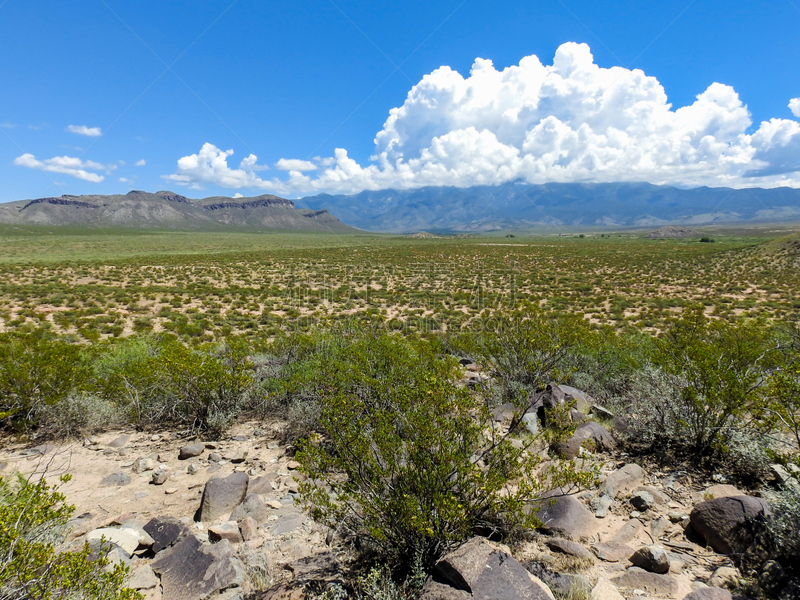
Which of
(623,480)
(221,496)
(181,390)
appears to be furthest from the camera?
(181,390)

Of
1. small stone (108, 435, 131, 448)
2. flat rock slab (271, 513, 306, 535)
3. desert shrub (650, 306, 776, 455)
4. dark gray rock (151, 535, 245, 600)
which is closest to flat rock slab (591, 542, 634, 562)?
desert shrub (650, 306, 776, 455)

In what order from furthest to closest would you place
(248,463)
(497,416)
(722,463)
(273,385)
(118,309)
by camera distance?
(118,309), (273,385), (497,416), (248,463), (722,463)

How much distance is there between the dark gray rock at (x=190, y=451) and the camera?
18.0ft

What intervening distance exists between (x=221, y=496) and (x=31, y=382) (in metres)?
4.17

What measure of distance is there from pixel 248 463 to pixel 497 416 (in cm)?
421

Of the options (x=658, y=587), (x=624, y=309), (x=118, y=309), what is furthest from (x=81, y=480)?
(x=624, y=309)

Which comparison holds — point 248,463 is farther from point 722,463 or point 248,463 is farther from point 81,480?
point 722,463

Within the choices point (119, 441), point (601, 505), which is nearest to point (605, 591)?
point (601, 505)

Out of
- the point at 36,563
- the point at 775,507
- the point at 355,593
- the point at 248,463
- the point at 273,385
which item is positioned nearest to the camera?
the point at 36,563

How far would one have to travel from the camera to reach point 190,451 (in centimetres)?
551

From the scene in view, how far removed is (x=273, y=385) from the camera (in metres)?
7.20

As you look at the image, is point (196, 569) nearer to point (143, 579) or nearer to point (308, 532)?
point (143, 579)

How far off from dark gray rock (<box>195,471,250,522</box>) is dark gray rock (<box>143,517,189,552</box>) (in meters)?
0.33

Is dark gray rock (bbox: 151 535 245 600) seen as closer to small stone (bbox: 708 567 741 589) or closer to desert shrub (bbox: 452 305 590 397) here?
small stone (bbox: 708 567 741 589)
